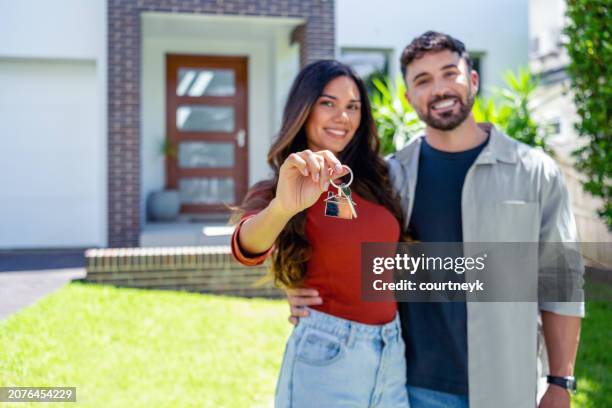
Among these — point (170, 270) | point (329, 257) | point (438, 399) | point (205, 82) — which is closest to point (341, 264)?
point (329, 257)

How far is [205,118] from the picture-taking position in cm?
980

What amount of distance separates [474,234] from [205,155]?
8.31 metres

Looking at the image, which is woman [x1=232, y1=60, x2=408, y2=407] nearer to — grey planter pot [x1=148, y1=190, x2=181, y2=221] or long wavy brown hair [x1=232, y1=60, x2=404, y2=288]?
long wavy brown hair [x1=232, y1=60, x2=404, y2=288]

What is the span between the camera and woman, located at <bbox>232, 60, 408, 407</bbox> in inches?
68.1

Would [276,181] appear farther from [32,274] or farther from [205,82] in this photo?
[205,82]

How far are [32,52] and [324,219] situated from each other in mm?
7470

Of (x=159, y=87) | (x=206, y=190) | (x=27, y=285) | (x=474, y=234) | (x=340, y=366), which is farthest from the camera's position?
(x=206, y=190)

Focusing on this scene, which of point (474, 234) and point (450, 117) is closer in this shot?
point (474, 234)

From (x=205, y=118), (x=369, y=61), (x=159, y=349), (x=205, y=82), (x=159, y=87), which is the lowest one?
(x=159, y=349)

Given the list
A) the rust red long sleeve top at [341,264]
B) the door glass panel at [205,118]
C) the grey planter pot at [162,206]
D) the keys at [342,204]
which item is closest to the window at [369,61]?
the door glass panel at [205,118]

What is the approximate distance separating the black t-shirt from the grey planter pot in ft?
24.4

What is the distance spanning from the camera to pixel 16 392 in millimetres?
2781

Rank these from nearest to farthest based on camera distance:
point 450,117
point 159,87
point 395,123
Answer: point 450,117
point 395,123
point 159,87

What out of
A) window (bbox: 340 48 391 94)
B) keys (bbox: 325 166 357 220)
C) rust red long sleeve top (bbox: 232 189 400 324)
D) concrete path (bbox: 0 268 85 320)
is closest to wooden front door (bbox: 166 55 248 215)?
window (bbox: 340 48 391 94)
